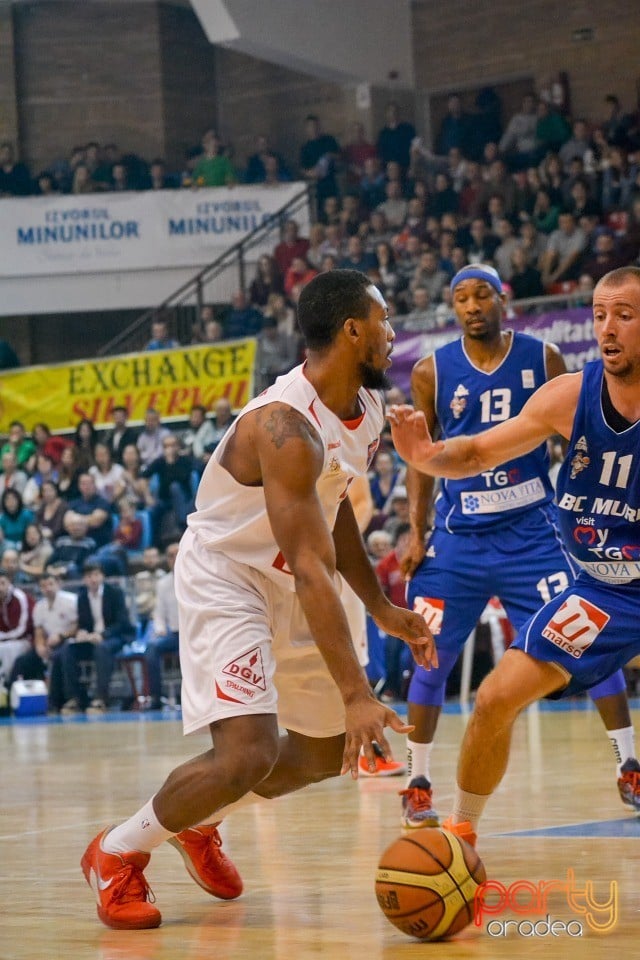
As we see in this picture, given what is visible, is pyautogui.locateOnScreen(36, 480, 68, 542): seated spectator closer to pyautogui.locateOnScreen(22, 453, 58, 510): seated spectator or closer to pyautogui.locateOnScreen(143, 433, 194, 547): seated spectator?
pyautogui.locateOnScreen(22, 453, 58, 510): seated spectator

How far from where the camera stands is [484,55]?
24.1 metres

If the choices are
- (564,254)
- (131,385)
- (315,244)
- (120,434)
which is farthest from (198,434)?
(564,254)

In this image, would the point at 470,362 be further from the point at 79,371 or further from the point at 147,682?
the point at 79,371

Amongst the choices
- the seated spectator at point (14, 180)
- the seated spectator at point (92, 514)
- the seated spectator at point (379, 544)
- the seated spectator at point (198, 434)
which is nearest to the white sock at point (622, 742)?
the seated spectator at point (379, 544)

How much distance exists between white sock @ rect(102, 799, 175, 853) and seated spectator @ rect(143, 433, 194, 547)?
1242cm

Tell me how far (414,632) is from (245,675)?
59 cm

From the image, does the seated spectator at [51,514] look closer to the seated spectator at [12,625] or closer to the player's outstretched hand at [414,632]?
the seated spectator at [12,625]

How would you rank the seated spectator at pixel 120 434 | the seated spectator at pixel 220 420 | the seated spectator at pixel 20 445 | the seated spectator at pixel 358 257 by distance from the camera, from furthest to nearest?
the seated spectator at pixel 20 445 < the seated spectator at pixel 358 257 < the seated spectator at pixel 120 434 < the seated spectator at pixel 220 420

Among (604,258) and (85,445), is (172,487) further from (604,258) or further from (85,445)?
(604,258)

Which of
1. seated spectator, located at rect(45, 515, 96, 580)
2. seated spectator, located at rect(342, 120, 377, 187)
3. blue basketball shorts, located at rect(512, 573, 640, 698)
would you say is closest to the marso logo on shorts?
blue basketball shorts, located at rect(512, 573, 640, 698)

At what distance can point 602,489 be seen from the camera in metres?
4.72

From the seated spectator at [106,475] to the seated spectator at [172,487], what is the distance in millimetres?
652

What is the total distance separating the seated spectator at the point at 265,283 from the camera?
67.7 feet

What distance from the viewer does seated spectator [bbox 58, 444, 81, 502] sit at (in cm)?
1841
